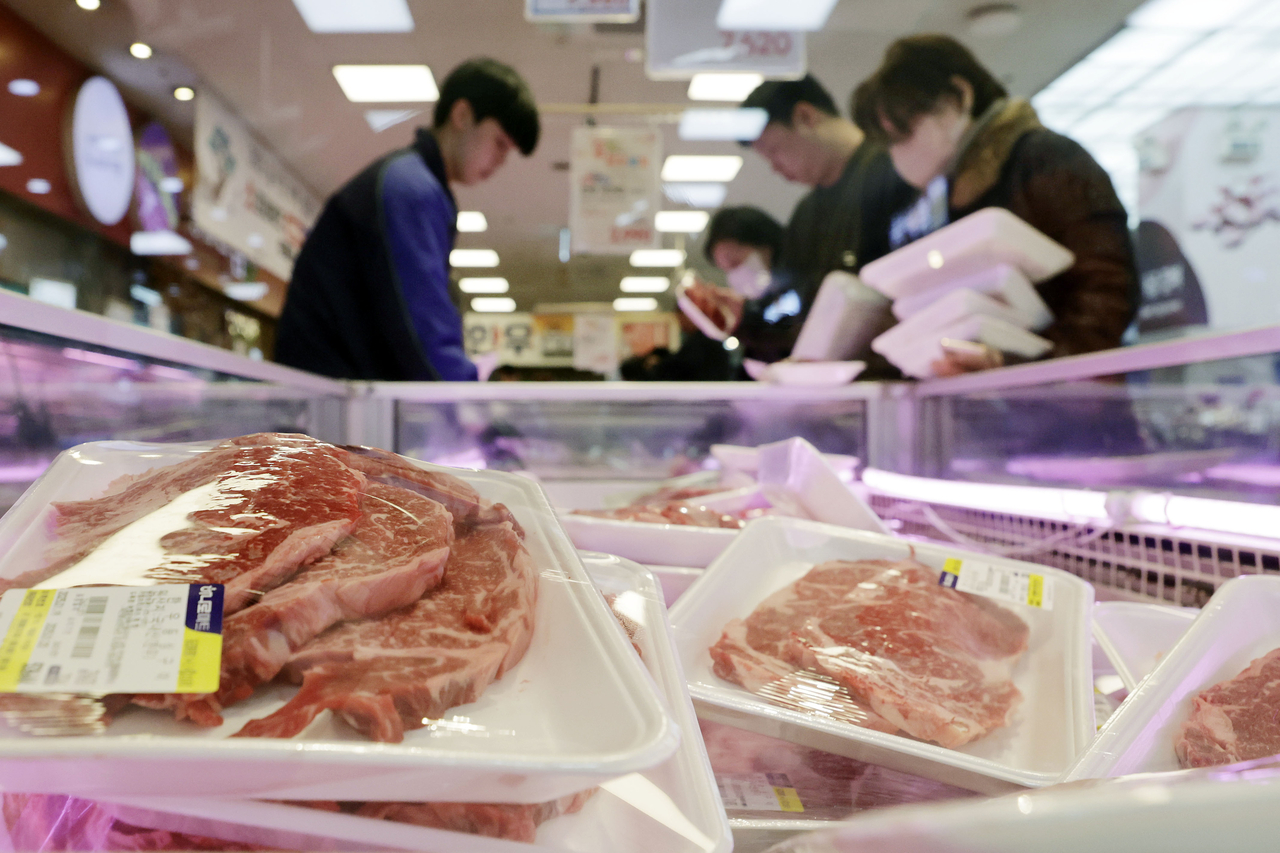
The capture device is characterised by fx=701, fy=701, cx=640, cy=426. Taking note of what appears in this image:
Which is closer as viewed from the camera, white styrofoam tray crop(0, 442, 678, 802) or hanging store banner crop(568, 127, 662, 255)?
white styrofoam tray crop(0, 442, 678, 802)

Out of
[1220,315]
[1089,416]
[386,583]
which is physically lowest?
[386,583]

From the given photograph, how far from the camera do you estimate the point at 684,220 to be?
207 inches

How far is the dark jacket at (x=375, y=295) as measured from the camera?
114 inches

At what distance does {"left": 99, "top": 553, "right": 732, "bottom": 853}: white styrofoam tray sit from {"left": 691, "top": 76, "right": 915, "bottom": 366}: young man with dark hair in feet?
11.1

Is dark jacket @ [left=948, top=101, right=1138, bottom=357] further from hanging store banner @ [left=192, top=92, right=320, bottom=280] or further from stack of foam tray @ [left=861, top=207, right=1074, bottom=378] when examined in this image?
hanging store banner @ [left=192, top=92, right=320, bottom=280]

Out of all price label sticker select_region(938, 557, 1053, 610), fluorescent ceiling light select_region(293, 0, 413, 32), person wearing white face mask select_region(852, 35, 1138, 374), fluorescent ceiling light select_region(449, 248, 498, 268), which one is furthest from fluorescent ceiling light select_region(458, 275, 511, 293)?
price label sticker select_region(938, 557, 1053, 610)

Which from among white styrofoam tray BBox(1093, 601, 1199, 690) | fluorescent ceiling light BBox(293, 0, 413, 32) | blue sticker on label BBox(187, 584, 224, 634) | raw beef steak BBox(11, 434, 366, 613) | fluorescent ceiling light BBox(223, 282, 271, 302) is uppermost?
fluorescent ceiling light BBox(293, 0, 413, 32)

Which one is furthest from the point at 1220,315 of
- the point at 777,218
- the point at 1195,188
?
the point at 777,218

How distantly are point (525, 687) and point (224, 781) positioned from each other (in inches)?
8.1

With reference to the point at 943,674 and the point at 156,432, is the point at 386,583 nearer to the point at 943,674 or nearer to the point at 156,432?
the point at 943,674

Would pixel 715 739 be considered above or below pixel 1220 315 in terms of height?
below

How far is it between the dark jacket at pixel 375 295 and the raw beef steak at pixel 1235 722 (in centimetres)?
275

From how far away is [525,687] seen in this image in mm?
518

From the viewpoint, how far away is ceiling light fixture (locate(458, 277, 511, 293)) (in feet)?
18.8
